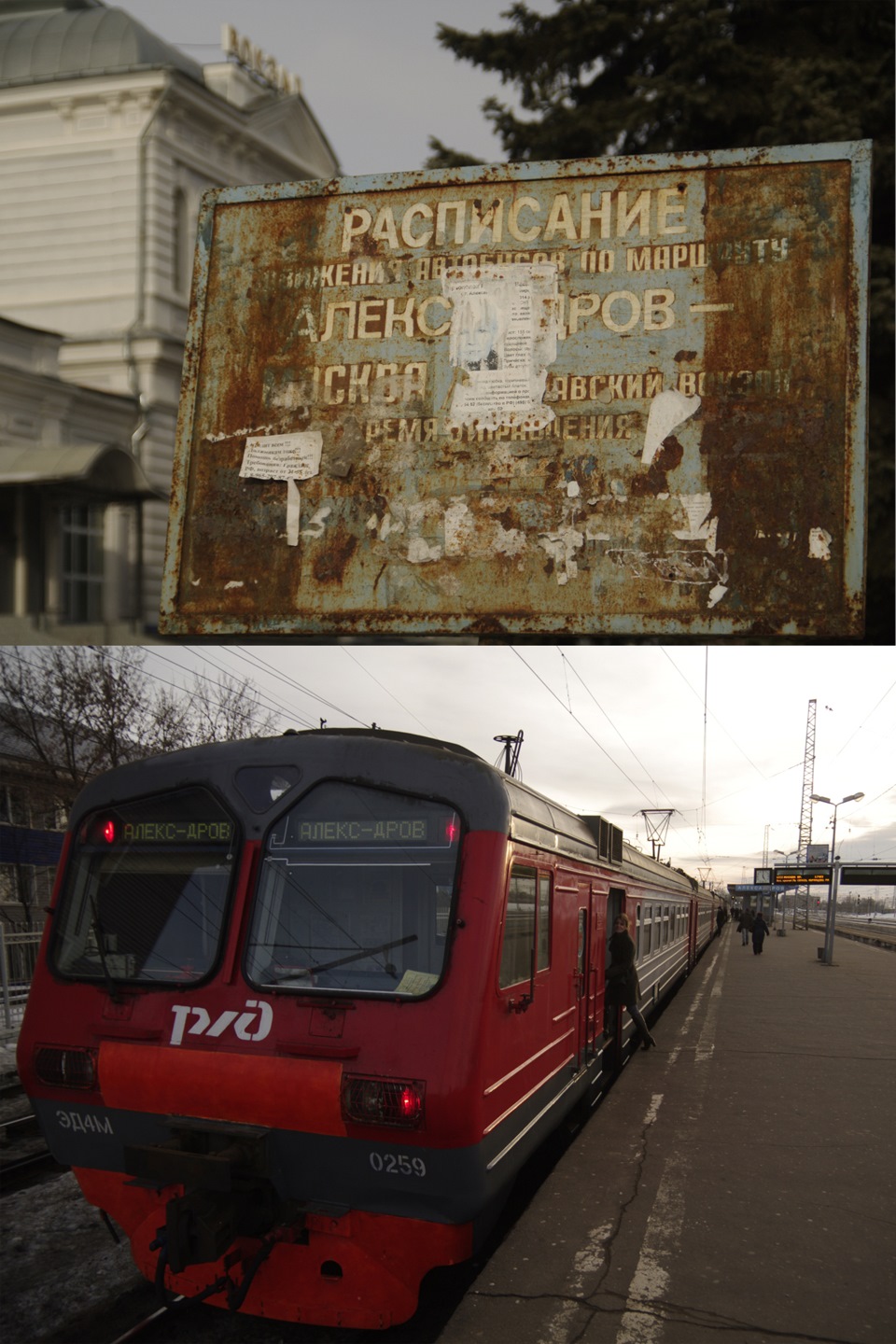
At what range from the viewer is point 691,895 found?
24641 mm

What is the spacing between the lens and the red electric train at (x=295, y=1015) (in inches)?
179

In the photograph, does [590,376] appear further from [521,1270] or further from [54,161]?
[54,161]

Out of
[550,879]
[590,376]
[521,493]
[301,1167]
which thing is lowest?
[301,1167]

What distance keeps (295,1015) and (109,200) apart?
13342 mm

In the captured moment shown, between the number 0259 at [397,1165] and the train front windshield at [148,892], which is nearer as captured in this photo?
the number 0259 at [397,1165]

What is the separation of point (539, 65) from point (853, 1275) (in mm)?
11367

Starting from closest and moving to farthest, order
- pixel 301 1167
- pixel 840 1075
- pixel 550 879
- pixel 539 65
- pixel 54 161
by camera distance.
Answer: 1. pixel 301 1167
2. pixel 550 879
3. pixel 840 1075
4. pixel 539 65
5. pixel 54 161

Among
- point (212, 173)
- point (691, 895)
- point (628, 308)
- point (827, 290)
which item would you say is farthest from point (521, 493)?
point (691, 895)

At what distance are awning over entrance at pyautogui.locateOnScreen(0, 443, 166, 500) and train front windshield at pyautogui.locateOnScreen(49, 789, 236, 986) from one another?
6606 millimetres

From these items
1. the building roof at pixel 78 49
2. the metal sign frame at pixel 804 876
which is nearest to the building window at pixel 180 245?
the building roof at pixel 78 49

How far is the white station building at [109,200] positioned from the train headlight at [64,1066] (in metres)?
8.11

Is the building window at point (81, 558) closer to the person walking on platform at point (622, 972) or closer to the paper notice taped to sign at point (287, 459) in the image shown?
the paper notice taped to sign at point (287, 459)

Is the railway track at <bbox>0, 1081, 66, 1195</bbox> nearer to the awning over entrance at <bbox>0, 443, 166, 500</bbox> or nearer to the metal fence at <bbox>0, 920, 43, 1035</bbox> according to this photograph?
the metal fence at <bbox>0, 920, 43, 1035</bbox>

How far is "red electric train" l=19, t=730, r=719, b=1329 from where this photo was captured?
456 cm
